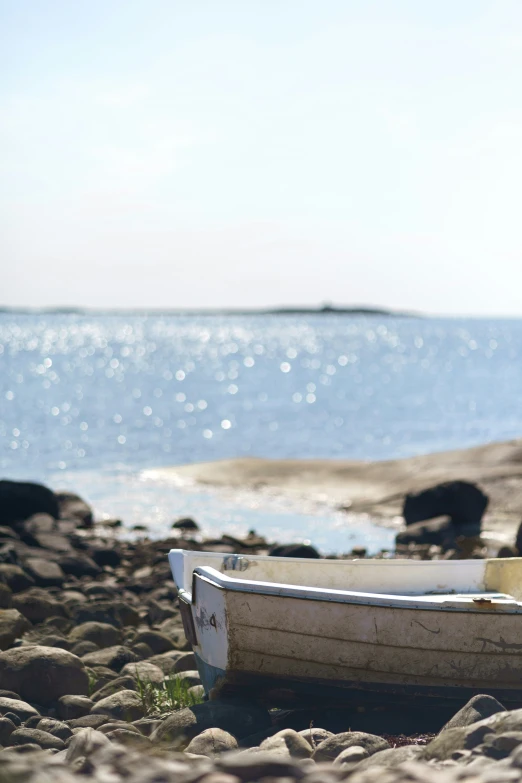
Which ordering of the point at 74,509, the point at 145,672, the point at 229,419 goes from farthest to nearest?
the point at 229,419 → the point at 74,509 → the point at 145,672

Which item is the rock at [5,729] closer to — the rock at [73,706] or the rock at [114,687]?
the rock at [73,706]

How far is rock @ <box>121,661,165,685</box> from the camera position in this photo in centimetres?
830

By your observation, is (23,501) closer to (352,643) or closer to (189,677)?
(189,677)

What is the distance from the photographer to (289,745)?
5641mm

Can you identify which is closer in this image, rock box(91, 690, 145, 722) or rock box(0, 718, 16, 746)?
rock box(0, 718, 16, 746)

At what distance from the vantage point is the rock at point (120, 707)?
7398mm

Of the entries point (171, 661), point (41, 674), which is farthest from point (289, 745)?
point (171, 661)

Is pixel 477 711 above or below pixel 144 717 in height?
above

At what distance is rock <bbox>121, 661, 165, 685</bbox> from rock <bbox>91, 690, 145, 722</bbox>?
1.96 ft

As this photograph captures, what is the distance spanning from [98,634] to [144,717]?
2.45m

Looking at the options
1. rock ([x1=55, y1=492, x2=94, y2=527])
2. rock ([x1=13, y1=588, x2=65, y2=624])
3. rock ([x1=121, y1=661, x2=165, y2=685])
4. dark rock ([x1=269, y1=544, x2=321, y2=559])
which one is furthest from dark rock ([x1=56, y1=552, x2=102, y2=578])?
rock ([x1=55, y1=492, x2=94, y2=527])

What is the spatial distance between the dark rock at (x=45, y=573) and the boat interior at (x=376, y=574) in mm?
4369

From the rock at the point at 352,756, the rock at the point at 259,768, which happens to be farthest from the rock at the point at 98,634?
the rock at the point at 259,768

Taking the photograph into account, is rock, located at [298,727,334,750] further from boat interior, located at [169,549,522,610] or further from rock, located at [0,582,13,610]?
rock, located at [0,582,13,610]
